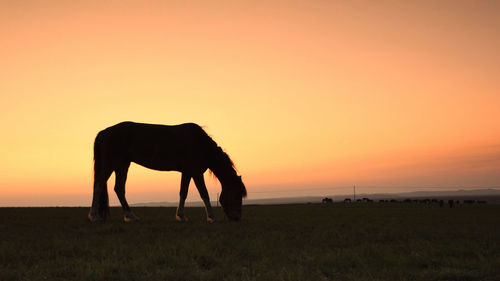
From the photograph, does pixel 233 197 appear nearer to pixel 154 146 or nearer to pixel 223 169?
pixel 223 169

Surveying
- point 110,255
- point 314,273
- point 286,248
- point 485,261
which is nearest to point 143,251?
point 110,255

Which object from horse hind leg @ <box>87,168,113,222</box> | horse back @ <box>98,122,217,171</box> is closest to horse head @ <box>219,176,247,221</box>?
horse back @ <box>98,122,217,171</box>

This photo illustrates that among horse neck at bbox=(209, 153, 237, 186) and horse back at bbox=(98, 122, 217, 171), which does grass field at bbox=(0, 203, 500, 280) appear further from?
horse neck at bbox=(209, 153, 237, 186)

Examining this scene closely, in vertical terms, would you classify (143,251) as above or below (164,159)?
below

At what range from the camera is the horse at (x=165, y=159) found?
15.9 meters

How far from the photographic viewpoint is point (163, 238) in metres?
10.5

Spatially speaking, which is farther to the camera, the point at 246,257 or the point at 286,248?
the point at 286,248

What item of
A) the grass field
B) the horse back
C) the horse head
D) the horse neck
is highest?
the horse back

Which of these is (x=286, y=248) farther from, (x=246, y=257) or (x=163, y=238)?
(x=163, y=238)

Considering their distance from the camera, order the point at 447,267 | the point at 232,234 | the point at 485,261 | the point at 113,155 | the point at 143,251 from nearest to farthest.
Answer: the point at 447,267
the point at 485,261
the point at 143,251
the point at 232,234
the point at 113,155

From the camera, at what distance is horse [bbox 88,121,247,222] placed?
15867 millimetres

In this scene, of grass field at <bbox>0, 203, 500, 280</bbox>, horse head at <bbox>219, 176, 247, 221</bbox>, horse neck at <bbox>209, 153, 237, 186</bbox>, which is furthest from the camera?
horse neck at <bbox>209, 153, 237, 186</bbox>

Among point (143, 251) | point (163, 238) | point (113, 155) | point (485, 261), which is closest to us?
point (485, 261)

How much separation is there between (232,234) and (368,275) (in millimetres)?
5271
